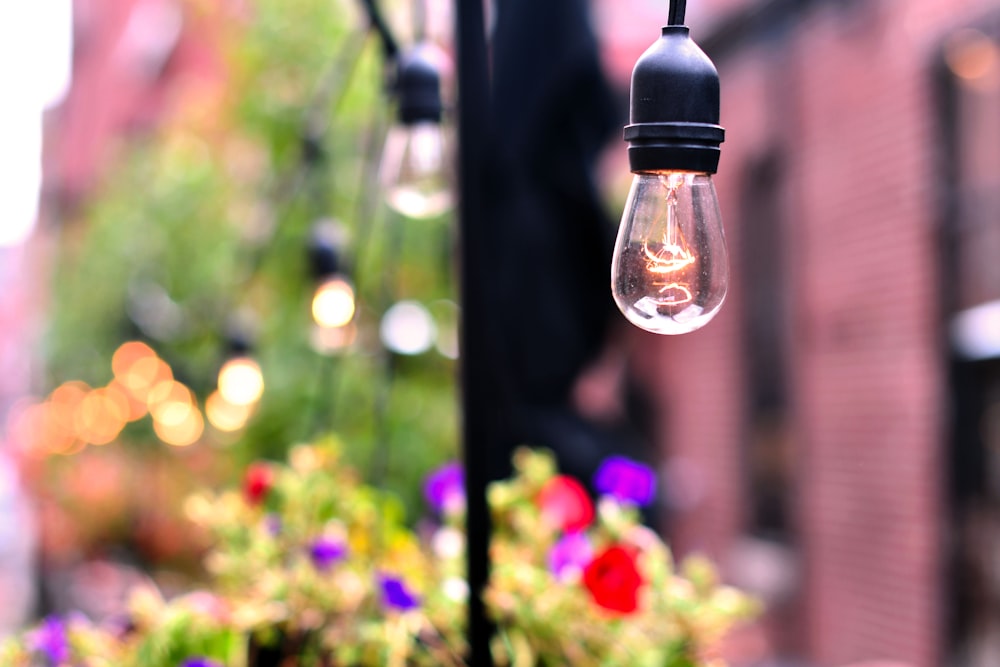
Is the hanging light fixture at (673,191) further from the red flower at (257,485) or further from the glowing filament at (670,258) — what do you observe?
the red flower at (257,485)

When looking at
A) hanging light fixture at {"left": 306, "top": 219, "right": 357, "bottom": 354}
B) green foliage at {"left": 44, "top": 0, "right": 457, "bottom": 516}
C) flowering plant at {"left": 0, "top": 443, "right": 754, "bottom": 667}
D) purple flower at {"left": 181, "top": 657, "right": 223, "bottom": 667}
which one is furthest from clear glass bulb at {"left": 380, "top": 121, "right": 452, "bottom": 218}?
green foliage at {"left": 44, "top": 0, "right": 457, "bottom": 516}

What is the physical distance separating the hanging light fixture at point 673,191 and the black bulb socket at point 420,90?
3.04 ft

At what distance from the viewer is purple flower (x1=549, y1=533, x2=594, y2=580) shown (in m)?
1.60

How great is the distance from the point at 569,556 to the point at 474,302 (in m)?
0.50

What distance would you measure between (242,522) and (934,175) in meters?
3.67

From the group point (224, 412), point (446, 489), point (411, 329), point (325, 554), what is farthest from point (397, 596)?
point (411, 329)

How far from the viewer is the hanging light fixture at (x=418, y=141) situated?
185 cm

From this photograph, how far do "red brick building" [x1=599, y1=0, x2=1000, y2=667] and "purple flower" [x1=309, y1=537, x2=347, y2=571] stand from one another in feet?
11.2

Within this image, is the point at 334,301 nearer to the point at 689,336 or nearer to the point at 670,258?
the point at 670,258

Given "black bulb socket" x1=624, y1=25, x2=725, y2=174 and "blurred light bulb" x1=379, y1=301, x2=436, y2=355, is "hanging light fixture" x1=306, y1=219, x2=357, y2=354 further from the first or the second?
"black bulb socket" x1=624, y1=25, x2=725, y2=174

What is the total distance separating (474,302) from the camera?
1.29 m

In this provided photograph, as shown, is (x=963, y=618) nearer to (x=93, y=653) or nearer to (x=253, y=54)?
(x=93, y=653)

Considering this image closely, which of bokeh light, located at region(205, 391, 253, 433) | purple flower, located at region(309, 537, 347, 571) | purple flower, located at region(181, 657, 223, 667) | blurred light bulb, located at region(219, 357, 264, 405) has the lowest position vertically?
purple flower, located at region(181, 657, 223, 667)

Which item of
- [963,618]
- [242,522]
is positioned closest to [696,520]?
[963,618]
